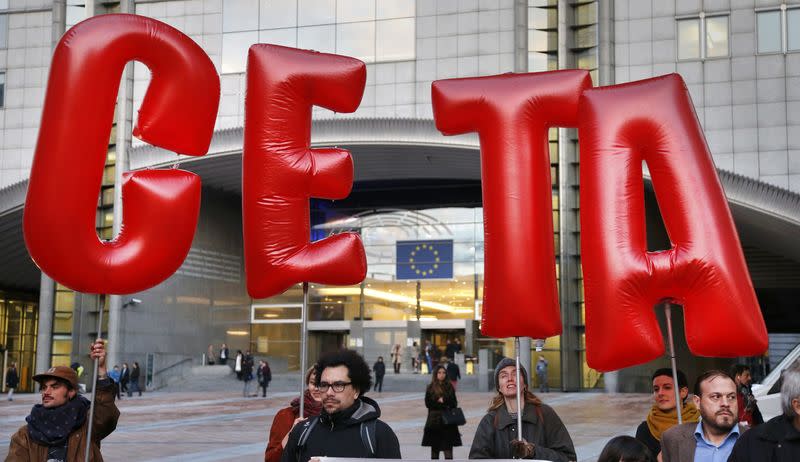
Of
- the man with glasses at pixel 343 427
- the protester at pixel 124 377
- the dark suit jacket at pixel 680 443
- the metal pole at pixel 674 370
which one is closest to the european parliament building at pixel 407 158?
the protester at pixel 124 377

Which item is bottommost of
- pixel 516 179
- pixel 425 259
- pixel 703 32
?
pixel 516 179

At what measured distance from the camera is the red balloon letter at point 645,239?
633cm

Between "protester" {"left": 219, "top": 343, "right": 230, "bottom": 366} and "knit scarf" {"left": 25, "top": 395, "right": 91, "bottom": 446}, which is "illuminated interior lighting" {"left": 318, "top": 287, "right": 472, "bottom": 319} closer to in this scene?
"protester" {"left": 219, "top": 343, "right": 230, "bottom": 366}

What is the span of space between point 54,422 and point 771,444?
14.1 feet

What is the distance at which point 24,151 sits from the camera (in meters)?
40.5

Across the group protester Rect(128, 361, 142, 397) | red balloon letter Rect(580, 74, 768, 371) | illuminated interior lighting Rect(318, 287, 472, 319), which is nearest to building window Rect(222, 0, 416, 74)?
protester Rect(128, 361, 142, 397)

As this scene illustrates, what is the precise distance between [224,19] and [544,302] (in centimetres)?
3618

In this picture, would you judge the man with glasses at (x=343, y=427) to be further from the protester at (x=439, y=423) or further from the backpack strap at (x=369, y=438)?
the protester at (x=439, y=423)

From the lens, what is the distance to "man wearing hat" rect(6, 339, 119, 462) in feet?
21.2

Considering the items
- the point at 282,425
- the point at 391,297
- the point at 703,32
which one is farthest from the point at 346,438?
the point at 391,297

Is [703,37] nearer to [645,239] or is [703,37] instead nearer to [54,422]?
[645,239]

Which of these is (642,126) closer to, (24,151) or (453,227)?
(24,151)

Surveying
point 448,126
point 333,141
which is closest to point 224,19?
point 333,141

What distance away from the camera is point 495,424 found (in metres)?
6.67
